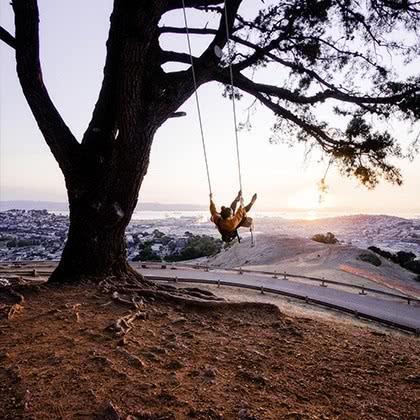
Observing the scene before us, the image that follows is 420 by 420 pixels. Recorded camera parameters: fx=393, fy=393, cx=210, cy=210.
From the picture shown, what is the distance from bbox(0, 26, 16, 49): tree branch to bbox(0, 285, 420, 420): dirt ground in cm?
409

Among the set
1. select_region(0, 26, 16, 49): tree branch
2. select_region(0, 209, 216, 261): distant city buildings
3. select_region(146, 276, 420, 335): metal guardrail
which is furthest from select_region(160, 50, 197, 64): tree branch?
select_region(0, 209, 216, 261): distant city buildings

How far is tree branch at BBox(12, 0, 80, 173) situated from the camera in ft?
20.8

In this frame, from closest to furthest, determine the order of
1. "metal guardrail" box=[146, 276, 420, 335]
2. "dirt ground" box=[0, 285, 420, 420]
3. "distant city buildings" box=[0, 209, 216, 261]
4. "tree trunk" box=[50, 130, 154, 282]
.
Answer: "dirt ground" box=[0, 285, 420, 420] → "tree trunk" box=[50, 130, 154, 282] → "metal guardrail" box=[146, 276, 420, 335] → "distant city buildings" box=[0, 209, 216, 261]

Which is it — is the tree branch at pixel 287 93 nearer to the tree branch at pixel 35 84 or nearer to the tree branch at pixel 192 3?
the tree branch at pixel 192 3

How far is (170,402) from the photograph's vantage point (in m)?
3.10

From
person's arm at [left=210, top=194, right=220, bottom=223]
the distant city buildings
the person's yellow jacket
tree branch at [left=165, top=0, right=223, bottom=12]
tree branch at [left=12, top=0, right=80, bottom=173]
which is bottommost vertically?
the distant city buildings

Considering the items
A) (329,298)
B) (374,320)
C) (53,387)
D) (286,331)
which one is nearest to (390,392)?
(286,331)

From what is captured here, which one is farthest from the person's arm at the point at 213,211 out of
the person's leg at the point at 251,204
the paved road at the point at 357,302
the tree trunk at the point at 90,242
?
the paved road at the point at 357,302

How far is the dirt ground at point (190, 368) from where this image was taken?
3045 millimetres

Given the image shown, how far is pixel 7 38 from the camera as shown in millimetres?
6441

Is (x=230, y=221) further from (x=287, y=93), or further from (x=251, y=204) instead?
(x=287, y=93)

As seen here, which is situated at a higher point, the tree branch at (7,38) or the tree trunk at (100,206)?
the tree branch at (7,38)

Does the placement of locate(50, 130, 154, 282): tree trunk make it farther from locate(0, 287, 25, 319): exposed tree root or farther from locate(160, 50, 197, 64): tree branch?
locate(160, 50, 197, 64): tree branch

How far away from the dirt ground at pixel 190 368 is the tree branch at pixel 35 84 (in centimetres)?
266
